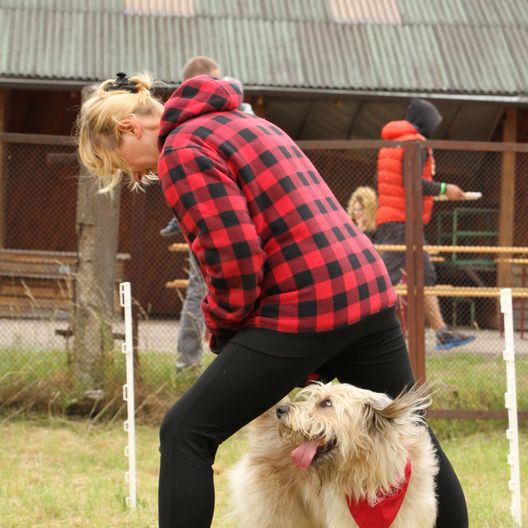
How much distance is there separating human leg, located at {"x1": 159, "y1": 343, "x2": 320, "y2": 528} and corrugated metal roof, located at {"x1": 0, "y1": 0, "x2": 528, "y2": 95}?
28.9 feet

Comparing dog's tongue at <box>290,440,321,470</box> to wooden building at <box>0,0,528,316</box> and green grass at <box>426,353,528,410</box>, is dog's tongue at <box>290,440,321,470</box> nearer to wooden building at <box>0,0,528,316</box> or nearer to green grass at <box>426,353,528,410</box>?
green grass at <box>426,353,528,410</box>

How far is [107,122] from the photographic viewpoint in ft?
12.4

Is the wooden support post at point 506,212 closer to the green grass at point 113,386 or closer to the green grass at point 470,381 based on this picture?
the green grass at point 470,381

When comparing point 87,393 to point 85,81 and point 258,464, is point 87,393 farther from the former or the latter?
point 85,81

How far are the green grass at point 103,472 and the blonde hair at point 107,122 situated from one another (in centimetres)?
180

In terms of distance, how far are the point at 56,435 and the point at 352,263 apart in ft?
14.5

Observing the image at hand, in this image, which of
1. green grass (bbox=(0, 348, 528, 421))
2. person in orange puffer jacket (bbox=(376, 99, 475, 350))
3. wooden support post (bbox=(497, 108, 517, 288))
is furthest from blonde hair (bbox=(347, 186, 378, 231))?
green grass (bbox=(0, 348, 528, 421))

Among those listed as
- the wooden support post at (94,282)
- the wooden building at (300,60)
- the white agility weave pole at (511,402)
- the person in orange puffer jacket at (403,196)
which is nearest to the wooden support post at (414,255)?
the person in orange puffer jacket at (403,196)

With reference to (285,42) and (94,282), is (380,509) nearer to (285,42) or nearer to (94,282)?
(94,282)

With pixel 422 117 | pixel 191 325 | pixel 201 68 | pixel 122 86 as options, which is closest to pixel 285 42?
pixel 422 117

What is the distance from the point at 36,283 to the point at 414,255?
282 cm

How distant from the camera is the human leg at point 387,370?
156 inches

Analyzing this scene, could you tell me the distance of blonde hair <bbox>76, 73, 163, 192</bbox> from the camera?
149 inches

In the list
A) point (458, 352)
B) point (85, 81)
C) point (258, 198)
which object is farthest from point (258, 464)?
point (85, 81)
